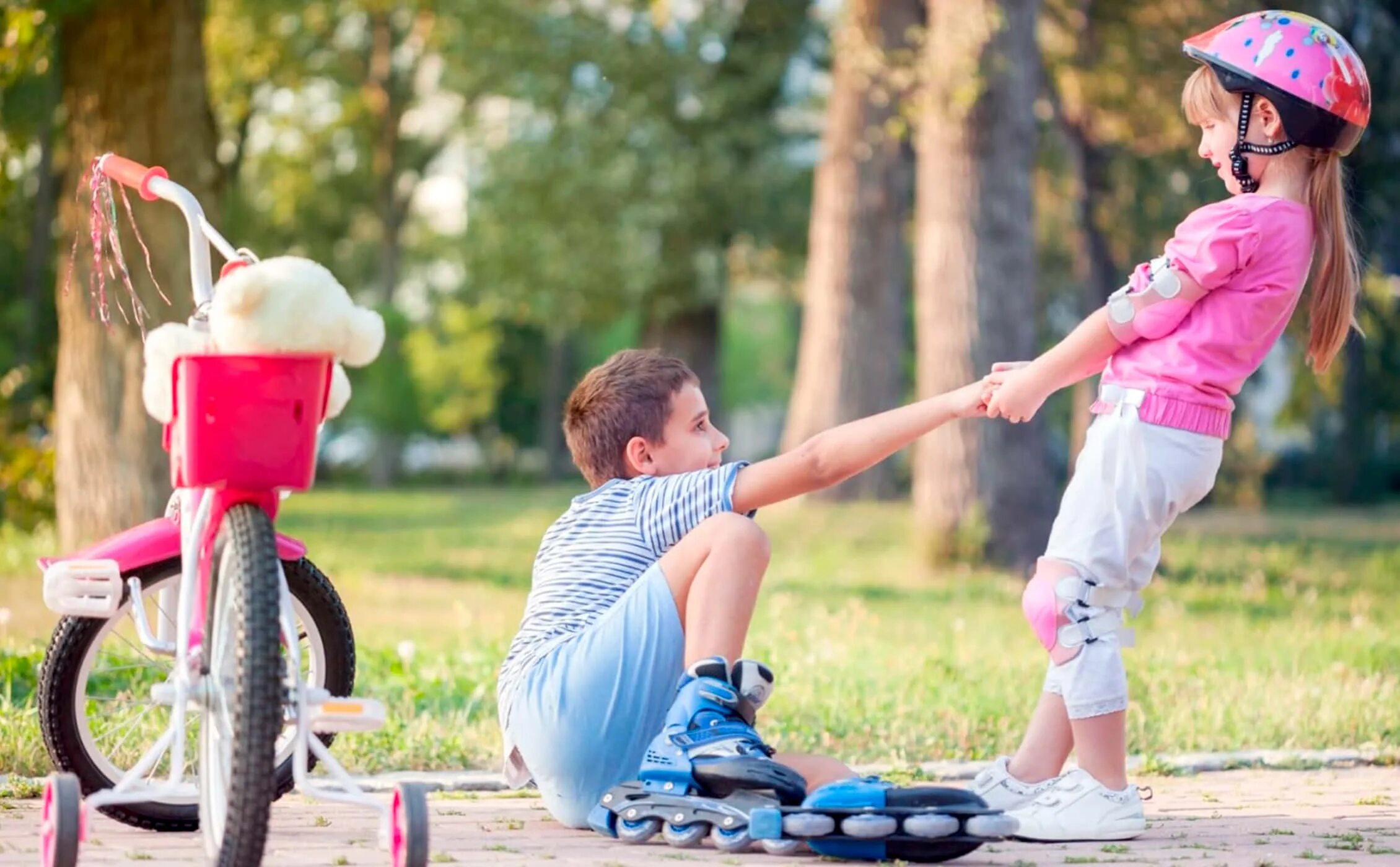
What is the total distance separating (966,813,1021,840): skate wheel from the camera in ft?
10.9

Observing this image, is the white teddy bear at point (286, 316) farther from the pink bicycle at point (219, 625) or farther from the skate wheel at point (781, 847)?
the skate wheel at point (781, 847)

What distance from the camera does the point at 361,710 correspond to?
324 centimetres

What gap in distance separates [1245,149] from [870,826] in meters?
1.78

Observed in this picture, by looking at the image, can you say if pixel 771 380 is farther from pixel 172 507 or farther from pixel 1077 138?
pixel 172 507

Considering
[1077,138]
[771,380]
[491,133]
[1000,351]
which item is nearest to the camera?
[1000,351]

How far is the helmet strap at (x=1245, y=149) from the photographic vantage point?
3986 millimetres

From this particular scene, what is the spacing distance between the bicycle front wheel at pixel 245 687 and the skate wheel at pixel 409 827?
237mm

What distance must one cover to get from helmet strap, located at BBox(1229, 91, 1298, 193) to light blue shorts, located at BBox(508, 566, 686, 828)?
1599 millimetres

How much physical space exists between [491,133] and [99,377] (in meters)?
18.6

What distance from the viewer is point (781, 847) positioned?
3.50 metres

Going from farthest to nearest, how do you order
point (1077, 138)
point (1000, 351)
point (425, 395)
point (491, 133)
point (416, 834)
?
1. point (425, 395)
2. point (491, 133)
3. point (1077, 138)
4. point (1000, 351)
5. point (416, 834)

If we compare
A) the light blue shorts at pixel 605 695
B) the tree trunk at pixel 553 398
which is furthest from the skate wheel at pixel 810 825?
the tree trunk at pixel 553 398

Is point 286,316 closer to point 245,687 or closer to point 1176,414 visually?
point 245,687

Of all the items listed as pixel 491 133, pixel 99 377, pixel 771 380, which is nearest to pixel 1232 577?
pixel 99 377
